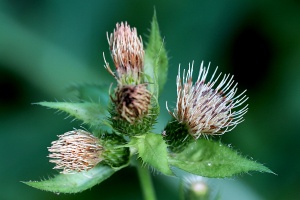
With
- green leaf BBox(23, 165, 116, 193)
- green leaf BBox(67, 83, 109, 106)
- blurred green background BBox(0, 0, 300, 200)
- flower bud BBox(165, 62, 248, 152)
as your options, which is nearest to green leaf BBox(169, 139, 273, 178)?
flower bud BBox(165, 62, 248, 152)

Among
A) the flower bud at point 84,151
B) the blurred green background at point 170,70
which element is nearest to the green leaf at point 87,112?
the flower bud at point 84,151

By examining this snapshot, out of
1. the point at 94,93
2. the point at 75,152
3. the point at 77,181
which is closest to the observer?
the point at 75,152

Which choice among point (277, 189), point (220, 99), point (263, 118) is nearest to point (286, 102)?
point (263, 118)

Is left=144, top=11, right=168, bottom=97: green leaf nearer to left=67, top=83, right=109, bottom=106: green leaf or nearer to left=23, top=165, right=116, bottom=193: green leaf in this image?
left=67, top=83, right=109, bottom=106: green leaf

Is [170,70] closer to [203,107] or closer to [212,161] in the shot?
[203,107]

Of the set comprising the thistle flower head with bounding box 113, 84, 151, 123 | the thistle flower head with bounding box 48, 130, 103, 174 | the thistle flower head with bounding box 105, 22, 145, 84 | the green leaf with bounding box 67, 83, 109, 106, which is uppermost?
the thistle flower head with bounding box 105, 22, 145, 84

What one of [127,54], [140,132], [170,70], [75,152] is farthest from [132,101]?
[170,70]

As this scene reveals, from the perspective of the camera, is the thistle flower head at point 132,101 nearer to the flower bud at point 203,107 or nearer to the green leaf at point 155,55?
the flower bud at point 203,107
